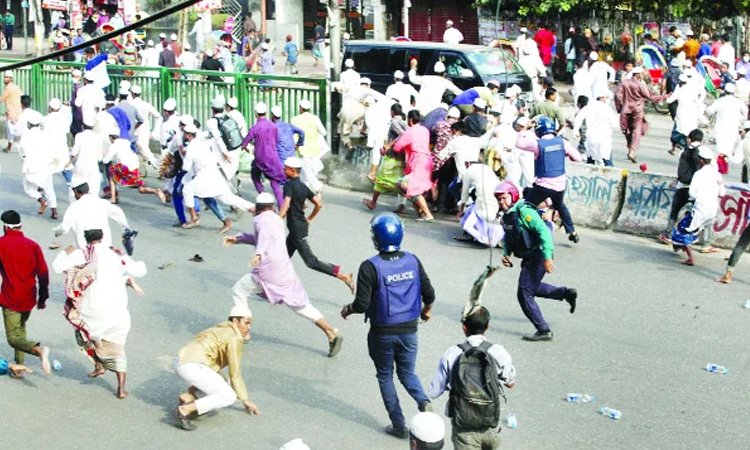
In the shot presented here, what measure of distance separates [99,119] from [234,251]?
12.9ft

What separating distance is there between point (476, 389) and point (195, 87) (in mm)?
14761

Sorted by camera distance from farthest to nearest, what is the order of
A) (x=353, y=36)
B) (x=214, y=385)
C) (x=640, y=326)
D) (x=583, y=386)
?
(x=353, y=36) → (x=640, y=326) → (x=583, y=386) → (x=214, y=385)

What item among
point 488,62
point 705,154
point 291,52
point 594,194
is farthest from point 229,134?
point 291,52

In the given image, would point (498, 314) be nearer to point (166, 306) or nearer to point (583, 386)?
point (583, 386)

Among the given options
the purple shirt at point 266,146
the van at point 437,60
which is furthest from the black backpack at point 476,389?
the van at point 437,60

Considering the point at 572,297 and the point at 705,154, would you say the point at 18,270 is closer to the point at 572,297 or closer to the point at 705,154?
the point at 572,297

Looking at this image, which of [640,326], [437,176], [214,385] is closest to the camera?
[214,385]

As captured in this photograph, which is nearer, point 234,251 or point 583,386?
point 583,386

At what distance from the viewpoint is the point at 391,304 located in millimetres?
8328

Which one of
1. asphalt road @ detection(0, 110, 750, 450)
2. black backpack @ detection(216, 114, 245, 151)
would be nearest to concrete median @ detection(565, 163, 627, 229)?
asphalt road @ detection(0, 110, 750, 450)

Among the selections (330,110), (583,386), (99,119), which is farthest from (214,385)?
(330,110)

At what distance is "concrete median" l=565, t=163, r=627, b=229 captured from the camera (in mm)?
15609

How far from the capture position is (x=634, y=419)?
29.4 ft

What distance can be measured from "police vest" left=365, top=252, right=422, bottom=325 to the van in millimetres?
12762
